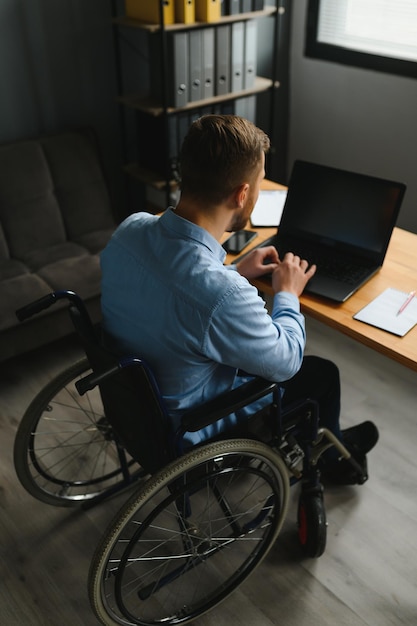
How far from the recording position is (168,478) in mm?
1381

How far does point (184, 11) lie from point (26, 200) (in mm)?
1070

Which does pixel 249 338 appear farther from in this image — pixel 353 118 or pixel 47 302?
pixel 353 118

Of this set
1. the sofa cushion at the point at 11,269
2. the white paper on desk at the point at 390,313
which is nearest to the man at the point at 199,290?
the white paper on desk at the point at 390,313

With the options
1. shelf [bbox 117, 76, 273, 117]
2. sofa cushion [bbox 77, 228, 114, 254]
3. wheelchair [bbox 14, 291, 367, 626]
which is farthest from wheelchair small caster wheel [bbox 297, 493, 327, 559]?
shelf [bbox 117, 76, 273, 117]

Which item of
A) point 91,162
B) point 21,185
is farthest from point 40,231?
point 91,162

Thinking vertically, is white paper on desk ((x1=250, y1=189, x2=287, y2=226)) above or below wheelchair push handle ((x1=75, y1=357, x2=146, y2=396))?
below

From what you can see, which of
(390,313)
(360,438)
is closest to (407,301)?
(390,313)

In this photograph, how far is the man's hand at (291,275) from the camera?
1.69 m

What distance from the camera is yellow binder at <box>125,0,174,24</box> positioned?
2.63 metres

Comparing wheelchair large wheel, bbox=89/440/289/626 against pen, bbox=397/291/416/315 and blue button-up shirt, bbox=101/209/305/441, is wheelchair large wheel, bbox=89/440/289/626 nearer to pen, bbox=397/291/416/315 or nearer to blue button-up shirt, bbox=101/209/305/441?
blue button-up shirt, bbox=101/209/305/441

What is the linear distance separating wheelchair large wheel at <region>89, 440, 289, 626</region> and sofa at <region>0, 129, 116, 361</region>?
0.88m

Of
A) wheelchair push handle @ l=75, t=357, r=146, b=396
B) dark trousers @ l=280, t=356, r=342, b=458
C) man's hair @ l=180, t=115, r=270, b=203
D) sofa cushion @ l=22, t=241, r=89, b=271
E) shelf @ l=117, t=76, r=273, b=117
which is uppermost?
man's hair @ l=180, t=115, r=270, b=203

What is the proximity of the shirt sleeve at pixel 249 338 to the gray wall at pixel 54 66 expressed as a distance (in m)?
2.04

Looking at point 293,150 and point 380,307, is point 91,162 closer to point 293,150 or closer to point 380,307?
point 293,150
